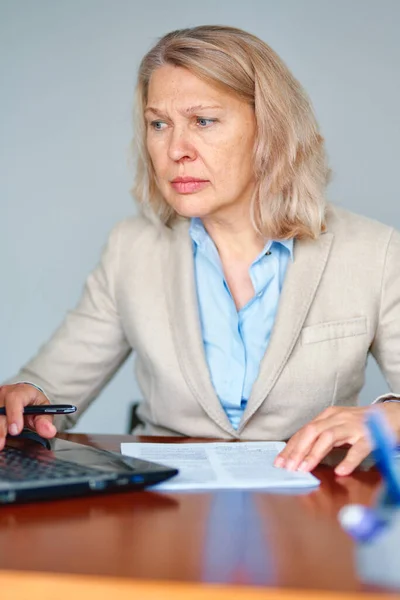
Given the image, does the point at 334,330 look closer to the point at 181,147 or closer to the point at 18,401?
the point at 181,147

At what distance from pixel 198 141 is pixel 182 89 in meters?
0.12

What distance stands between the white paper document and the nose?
25.9 inches

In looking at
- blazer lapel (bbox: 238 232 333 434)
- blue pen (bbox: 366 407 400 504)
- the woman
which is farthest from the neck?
blue pen (bbox: 366 407 400 504)

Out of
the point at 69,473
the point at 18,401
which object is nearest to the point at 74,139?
the point at 18,401

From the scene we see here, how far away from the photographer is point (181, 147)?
181 cm

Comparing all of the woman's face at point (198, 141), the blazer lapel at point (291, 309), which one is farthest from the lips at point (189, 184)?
the blazer lapel at point (291, 309)

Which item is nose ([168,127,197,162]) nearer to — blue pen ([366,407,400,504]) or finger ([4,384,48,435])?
finger ([4,384,48,435])

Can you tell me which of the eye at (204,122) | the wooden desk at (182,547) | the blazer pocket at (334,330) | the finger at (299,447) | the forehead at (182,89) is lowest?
the wooden desk at (182,547)

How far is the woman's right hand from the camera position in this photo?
1.39 m

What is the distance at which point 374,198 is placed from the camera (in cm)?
296

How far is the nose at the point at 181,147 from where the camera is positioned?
180cm

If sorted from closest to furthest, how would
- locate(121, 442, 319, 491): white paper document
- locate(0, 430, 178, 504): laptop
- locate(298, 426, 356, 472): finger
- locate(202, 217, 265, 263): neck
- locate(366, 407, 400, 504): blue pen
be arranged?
locate(366, 407, 400, 504): blue pen
locate(0, 430, 178, 504): laptop
locate(121, 442, 319, 491): white paper document
locate(298, 426, 356, 472): finger
locate(202, 217, 265, 263): neck

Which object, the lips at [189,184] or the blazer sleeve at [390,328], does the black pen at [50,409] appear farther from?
the blazer sleeve at [390,328]

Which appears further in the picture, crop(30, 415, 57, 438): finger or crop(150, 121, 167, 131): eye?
crop(150, 121, 167, 131): eye
